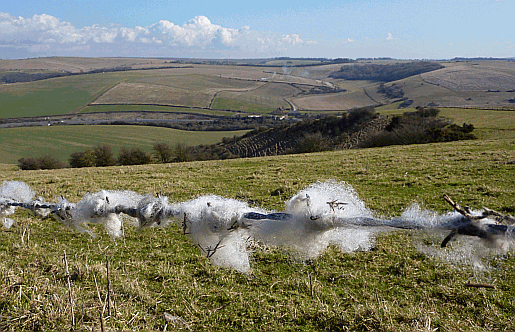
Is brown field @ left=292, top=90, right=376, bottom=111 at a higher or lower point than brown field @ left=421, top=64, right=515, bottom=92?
lower

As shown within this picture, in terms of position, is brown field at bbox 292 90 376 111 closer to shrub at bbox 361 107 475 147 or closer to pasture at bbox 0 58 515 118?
pasture at bbox 0 58 515 118

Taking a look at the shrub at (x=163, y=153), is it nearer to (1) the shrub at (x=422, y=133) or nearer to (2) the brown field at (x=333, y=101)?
(1) the shrub at (x=422, y=133)

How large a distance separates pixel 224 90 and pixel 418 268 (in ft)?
524

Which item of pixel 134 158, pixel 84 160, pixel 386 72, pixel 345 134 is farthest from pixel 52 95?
pixel 386 72

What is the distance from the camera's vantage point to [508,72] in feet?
441

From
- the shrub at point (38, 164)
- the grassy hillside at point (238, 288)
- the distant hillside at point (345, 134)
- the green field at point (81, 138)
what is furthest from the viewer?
the green field at point (81, 138)

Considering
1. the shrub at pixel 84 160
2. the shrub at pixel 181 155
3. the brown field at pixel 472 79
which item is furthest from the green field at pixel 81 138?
the brown field at pixel 472 79

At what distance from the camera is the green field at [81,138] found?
71.9 metres

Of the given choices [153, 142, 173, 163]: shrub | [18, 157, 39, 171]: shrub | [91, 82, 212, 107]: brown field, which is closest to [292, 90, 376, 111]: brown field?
[91, 82, 212, 107]: brown field

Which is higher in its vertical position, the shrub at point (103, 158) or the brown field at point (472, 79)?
the brown field at point (472, 79)

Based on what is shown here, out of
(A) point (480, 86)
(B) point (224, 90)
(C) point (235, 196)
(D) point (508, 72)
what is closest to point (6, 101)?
(B) point (224, 90)

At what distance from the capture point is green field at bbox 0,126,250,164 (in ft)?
236

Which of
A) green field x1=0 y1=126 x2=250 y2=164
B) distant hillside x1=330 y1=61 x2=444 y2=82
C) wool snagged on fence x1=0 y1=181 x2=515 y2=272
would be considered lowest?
green field x1=0 y1=126 x2=250 y2=164

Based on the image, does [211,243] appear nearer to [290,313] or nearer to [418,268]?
[290,313]
